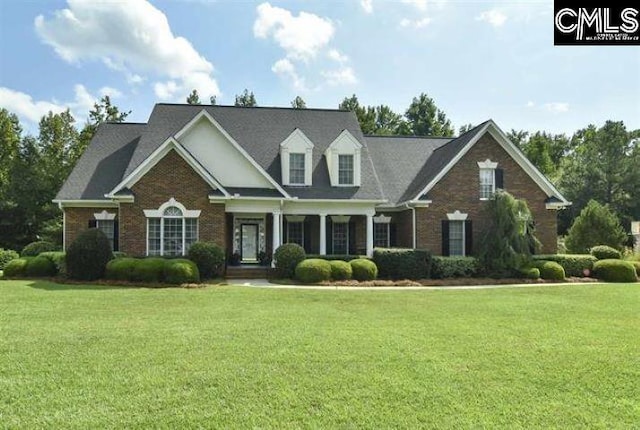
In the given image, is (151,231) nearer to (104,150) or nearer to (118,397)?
(104,150)

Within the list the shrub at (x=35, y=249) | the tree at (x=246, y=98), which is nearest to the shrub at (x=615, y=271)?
the shrub at (x=35, y=249)

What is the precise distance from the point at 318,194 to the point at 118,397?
16957mm

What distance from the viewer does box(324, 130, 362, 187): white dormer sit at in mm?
22234

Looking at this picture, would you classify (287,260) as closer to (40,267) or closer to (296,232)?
(296,232)

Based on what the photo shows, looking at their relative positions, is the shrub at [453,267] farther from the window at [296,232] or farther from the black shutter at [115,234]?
the black shutter at [115,234]

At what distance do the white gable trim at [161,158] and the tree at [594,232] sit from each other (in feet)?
68.0

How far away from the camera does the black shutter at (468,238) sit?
70.5ft

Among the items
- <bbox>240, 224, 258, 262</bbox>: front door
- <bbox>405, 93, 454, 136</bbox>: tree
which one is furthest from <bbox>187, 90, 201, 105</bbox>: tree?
<bbox>240, 224, 258, 262</bbox>: front door

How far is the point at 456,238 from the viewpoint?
2167 cm

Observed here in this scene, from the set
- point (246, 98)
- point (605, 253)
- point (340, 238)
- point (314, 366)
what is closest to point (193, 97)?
point (246, 98)

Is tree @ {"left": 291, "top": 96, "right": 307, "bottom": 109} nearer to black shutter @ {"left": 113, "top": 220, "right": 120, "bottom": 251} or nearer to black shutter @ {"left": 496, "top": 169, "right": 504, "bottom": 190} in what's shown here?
black shutter @ {"left": 496, "top": 169, "right": 504, "bottom": 190}

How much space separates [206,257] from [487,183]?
13598mm

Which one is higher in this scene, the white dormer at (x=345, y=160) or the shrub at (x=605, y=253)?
the white dormer at (x=345, y=160)

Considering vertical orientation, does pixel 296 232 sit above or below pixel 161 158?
below
